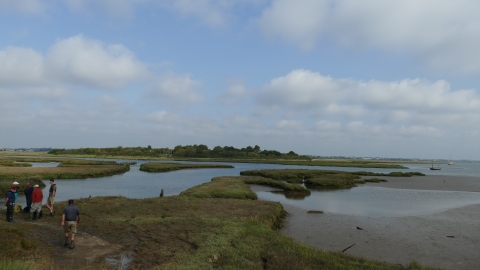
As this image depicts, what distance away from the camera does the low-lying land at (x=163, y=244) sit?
12.5 metres

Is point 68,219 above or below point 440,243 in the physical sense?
above

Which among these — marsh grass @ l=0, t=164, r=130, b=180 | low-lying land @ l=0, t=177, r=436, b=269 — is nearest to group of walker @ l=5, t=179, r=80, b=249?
low-lying land @ l=0, t=177, r=436, b=269

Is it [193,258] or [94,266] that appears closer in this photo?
[94,266]

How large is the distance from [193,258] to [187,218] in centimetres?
797

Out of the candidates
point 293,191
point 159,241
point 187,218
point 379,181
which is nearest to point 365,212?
point 293,191

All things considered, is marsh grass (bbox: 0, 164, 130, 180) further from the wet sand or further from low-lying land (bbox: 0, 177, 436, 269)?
the wet sand

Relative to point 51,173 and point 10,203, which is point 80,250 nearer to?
point 10,203

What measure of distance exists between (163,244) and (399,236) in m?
16.6

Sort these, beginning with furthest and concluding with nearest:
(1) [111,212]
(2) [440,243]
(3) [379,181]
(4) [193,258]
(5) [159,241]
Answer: (3) [379,181] → (1) [111,212] → (2) [440,243] → (5) [159,241] → (4) [193,258]

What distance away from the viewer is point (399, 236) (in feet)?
73.0

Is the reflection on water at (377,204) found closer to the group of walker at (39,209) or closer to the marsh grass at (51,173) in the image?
the group of walker at (39,209)

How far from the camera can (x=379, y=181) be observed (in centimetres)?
6862

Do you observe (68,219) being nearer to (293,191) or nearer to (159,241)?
(159,241)

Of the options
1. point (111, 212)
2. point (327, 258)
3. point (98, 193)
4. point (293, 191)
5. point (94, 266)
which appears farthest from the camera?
point (293, 191)
